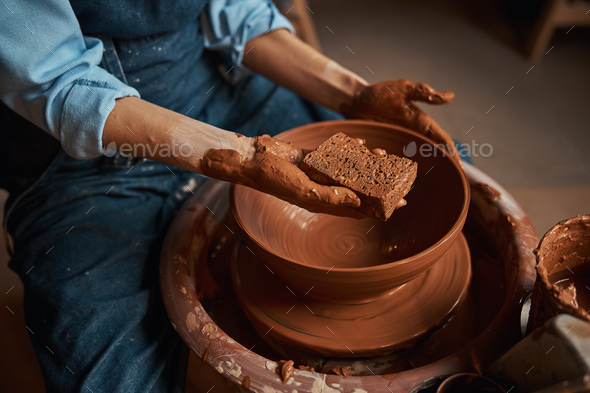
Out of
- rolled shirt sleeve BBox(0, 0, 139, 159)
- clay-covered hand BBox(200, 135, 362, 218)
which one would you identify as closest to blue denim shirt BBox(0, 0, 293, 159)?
rolled shirt sleeve BBox(0, 0, 139, 159)

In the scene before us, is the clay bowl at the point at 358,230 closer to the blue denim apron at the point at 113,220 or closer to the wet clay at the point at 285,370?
the wet clay at the point at 285,370

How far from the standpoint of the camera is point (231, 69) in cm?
175

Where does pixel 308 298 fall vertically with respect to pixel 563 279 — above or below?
below

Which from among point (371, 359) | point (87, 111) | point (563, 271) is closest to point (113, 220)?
point (87, 111)

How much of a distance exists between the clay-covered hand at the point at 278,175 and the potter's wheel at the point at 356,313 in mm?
279

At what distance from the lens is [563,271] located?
1074 mm

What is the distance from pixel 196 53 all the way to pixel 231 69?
162 mm

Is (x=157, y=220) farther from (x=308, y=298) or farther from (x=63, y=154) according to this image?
(x=308, y=298)

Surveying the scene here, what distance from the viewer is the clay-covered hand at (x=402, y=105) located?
134 cm

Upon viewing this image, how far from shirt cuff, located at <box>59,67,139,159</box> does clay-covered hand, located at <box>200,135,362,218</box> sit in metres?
0.32

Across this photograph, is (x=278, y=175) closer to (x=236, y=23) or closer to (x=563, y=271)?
(x=563, y=271)

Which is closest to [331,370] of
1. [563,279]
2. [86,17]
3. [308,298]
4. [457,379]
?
[308,298]

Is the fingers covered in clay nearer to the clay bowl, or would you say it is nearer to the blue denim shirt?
the clay bowl

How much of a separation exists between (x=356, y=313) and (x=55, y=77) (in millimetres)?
1103
